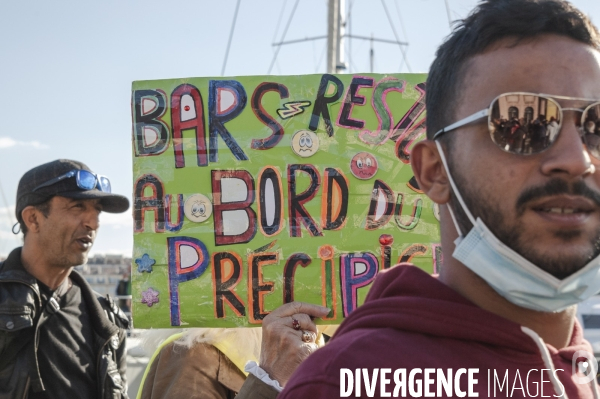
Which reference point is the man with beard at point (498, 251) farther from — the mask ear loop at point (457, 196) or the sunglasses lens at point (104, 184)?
the sunglasses lens at point (104, 184)

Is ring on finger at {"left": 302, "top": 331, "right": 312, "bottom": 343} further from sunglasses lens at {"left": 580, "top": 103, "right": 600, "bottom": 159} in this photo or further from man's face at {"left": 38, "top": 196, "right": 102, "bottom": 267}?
man's face at {"left": 38, "top": 196, "right": 102, "bottom": 267}

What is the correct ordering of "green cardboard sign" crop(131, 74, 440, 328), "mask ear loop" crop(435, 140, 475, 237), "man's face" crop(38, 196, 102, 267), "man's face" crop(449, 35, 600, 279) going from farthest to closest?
"man's face" crop(38, 196, 102, 267) → "green cardboard sign" crop(131, 74, 440, 328) → "mask ear loop" crop(435, 140, 475, 237) → "man's face" crop(449, 35, 600, 279)

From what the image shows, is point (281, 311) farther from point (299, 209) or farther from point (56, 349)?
point (56, 349)

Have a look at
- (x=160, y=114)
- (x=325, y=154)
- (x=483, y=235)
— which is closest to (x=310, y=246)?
(x=325, y=154)

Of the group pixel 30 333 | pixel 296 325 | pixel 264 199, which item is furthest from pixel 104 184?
pixel 296 325

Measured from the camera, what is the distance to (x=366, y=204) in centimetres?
310

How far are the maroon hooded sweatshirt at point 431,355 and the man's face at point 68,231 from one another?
2693 millimetres

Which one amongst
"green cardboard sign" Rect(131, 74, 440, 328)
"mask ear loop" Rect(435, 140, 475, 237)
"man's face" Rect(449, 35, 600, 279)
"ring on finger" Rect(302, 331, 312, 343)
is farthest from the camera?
"green cardboard sign" Rect(131, 74, 440, 328)

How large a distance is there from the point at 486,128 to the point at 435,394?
1.98 feet

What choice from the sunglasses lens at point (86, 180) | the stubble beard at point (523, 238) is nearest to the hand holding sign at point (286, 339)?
the stubble beard at point (523, 238)

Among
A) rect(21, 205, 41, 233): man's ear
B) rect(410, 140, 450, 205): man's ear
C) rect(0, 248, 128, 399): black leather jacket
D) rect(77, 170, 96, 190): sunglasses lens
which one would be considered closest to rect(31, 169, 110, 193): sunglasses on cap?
rect(77, 170, 96, 190): sunglasses lens

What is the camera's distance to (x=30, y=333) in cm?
360

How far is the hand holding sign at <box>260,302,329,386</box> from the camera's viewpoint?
2.67 metres

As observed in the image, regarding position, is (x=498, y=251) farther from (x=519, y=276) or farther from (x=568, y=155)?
(x=568, y=155)
